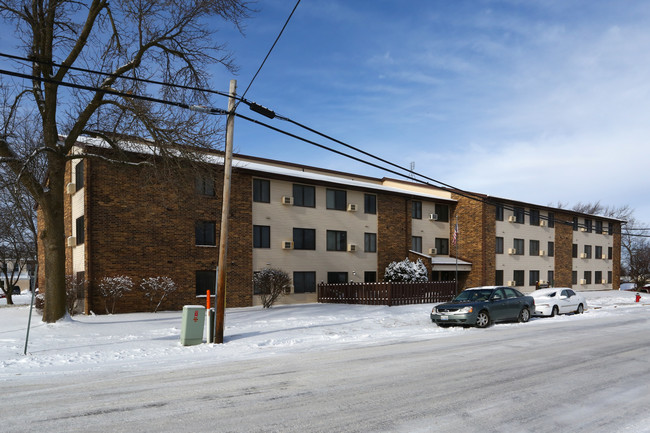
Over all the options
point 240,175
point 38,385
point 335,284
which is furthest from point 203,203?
point 38,385

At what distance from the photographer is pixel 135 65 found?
16.6 m

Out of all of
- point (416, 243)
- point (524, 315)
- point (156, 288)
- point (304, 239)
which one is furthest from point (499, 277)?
point (156, 288)

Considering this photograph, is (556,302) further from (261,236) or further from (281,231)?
(261,236)

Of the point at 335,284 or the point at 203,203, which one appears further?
the point at 335,284

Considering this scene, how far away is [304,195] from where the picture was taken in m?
29.0

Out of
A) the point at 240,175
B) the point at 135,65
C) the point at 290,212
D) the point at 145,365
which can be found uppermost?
the point at 135,65

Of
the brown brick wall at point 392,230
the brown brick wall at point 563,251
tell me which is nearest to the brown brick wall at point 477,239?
the brown brick wall at point 392,230

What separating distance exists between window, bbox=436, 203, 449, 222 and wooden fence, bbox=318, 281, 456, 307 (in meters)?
→ 8.91

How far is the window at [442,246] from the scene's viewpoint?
120ft

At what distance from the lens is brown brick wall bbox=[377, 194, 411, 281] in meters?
32.0

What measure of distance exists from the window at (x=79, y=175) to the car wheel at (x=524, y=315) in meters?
19.2

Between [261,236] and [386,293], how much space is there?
23.1ft

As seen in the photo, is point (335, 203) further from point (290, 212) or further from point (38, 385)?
point (38, 385)

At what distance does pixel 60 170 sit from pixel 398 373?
42.1ft
